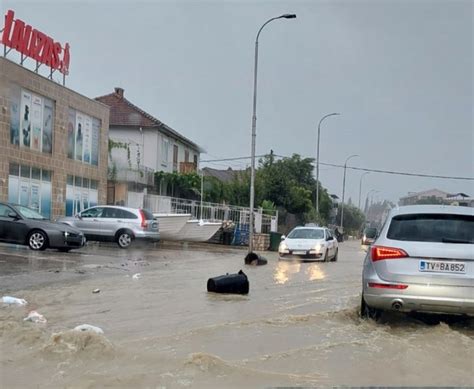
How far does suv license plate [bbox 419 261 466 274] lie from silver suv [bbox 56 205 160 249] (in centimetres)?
1578

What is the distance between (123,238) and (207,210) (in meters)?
11.4

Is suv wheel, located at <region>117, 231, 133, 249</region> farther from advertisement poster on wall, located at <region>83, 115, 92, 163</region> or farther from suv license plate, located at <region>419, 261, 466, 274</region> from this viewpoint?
suv license plate, located at <region>419, 261, 466, 274</region>

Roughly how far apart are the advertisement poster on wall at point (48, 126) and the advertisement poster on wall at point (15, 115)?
1772 mm

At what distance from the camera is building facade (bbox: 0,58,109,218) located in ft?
70.6

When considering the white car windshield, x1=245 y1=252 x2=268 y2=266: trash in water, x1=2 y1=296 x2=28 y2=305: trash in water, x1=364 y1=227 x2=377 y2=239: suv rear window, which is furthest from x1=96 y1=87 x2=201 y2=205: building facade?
x1=364 y1=227 x2=377 y2=239: suv rear window

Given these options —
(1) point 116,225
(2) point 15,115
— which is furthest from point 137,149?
(1) point 116,225

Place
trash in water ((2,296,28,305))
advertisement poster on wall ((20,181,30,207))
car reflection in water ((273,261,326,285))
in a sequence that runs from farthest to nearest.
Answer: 1. advertisement poster on wall ((20,181,30,207))
2. car reflection in water ((273,261,326,285))
3. trash in water ((2,296,28,305))

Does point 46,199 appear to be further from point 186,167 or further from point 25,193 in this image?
point 186,167

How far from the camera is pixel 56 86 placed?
80.6 feet

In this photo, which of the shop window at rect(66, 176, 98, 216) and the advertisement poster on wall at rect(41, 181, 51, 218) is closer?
the advertisement poster on wall at rect(41, 181, 51, 218)

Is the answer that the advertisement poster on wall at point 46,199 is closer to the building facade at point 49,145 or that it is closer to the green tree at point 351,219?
the building facade at point 49,145

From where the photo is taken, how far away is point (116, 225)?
21.5m

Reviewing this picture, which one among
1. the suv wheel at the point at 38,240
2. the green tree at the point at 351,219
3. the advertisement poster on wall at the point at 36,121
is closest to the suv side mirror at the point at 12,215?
the suv wheel at the point at 38,240

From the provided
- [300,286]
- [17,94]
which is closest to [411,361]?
[300,286]
